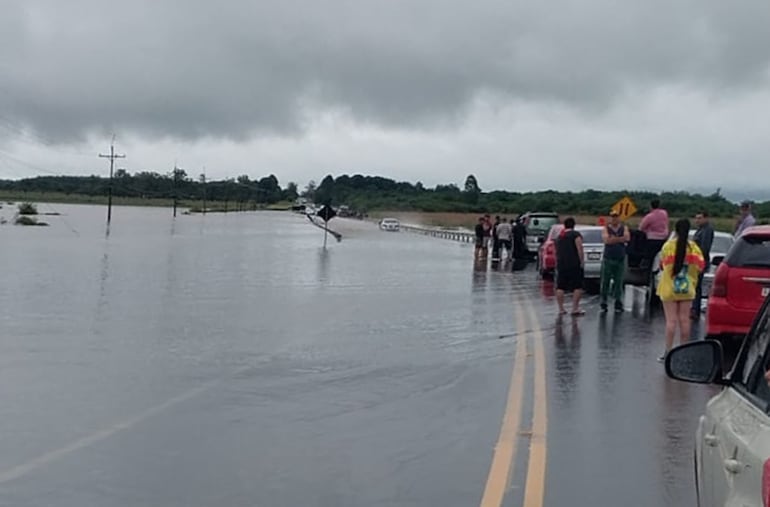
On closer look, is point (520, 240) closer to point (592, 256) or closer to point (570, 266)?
point (592, 256)

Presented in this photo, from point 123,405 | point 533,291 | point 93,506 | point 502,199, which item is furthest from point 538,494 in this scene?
point 502,199

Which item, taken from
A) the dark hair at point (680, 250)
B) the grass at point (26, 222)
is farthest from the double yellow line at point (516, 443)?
the grass at point (26, 222)

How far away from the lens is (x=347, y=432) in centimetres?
873

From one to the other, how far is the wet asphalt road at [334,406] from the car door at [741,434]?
2486 mm

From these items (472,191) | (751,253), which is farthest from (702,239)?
(472,191)

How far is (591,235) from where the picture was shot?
26359 millimetres

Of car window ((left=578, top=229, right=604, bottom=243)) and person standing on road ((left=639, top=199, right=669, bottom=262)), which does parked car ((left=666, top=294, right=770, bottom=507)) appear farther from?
car window ((left=578, top=229, right=604, bottom=243))

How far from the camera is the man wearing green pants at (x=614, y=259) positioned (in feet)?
61.0

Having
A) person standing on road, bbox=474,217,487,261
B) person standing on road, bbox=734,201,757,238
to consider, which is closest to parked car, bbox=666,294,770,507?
person standing on road, bbox=734,201,757,238

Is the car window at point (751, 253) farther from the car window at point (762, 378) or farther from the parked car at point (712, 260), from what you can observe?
the car window at point (762, 378)

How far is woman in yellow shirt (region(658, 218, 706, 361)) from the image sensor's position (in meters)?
12.7

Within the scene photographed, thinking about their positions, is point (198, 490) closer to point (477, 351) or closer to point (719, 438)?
point (719, 438)

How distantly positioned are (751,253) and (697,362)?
859 centimetres

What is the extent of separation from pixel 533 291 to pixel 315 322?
28.1 ft
